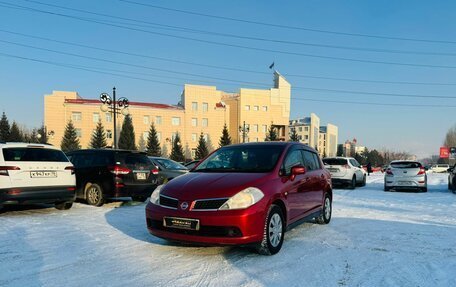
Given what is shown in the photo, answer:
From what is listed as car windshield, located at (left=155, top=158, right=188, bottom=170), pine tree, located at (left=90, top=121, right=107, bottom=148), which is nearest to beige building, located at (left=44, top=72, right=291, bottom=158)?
pine tree, located at (left=90, top=121, right=107, bottom=148)

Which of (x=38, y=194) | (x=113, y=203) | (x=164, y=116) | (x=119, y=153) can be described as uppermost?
(x=164, y=116)

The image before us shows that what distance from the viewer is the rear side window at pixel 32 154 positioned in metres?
8.19

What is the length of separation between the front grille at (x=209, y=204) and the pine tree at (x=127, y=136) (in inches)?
2536

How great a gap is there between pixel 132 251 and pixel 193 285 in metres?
1.73

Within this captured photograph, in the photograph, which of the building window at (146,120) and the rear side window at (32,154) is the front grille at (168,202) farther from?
the building window at (146,120)

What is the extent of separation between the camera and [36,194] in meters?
8.33

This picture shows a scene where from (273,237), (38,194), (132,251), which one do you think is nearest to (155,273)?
(132,251)

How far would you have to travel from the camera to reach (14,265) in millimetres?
4840

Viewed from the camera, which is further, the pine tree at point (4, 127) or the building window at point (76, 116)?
the building window at point (76, 116)

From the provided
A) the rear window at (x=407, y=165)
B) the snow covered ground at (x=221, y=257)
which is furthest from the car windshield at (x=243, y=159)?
the rear window at (x=407, y=165)

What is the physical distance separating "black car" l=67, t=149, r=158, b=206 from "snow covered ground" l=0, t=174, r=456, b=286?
1.88 metres

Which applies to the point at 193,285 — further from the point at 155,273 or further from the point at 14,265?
the point at 14,265

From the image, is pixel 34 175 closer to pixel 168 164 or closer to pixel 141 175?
pixel 141 175

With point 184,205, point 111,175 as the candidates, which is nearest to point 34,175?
point 111,175
